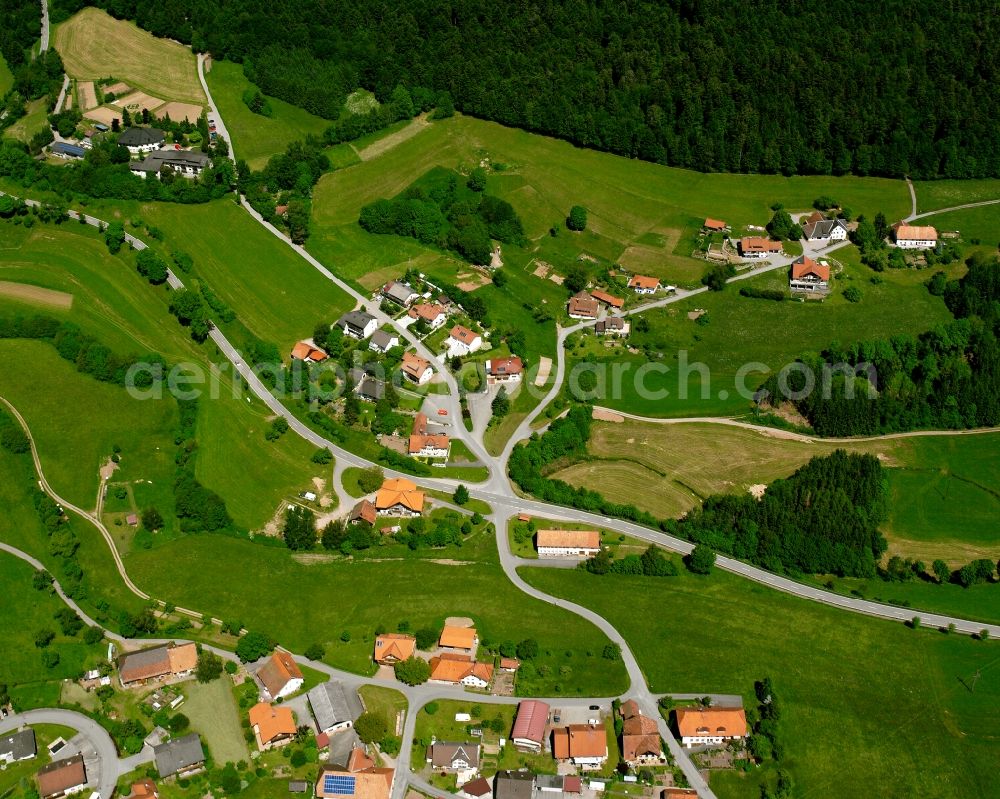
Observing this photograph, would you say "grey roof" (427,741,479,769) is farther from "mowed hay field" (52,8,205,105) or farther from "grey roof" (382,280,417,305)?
"mowed hay field" (52,8,205,105)

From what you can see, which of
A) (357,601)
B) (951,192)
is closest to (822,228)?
(951,192)

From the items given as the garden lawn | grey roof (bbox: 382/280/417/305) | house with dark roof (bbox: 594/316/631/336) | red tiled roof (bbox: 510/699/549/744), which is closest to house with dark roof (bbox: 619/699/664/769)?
red tiled roof (bbox: 510/699/549/744)

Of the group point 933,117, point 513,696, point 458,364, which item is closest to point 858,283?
point 933,117

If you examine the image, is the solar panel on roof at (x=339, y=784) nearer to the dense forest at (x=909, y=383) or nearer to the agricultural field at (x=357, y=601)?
the agricultural field at (x=357, y=601)

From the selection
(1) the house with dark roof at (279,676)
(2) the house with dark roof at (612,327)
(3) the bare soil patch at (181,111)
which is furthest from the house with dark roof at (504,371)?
(3) the bare soil patch at (181,111)

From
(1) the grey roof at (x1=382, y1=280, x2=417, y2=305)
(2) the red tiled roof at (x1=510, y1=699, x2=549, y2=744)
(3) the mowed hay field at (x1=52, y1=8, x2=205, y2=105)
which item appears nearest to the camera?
(2) the red tiled roof at (x1=510, y1=699, x2=549, y2=744)

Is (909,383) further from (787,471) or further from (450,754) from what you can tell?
(450,754)
